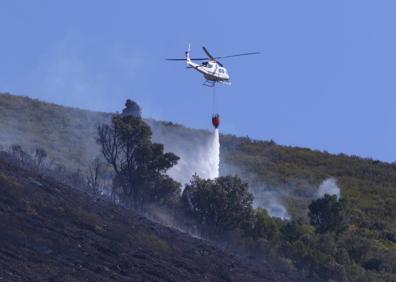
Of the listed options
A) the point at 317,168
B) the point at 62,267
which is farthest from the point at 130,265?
the point at 317,168

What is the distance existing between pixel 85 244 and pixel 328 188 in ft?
128

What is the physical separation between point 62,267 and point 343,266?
1544 cm

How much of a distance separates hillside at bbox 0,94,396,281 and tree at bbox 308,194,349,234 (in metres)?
0.71

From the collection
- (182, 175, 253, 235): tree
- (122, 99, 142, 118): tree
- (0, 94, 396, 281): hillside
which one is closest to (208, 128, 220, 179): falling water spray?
(0, 94, 396, 281): hillside

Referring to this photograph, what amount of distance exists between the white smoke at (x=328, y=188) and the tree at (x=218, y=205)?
852 inches

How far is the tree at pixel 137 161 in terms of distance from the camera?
157ft

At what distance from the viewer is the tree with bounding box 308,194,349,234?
53.0 meters

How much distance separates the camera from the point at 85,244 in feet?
112

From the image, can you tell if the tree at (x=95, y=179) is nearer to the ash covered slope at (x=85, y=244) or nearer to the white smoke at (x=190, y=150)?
the ash covered slope at (x=85, y=244)

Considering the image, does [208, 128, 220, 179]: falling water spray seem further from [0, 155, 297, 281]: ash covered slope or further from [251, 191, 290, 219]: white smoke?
[0, 155, 297, 281]: ash covered slope

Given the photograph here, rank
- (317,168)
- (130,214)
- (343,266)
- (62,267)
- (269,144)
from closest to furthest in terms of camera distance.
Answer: (62,267) < (130,214) < (343,266) < (317,168) < (269,144)

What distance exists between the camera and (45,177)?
135ft

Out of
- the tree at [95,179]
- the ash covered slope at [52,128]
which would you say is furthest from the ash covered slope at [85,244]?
the ash covered slope at [52,128]

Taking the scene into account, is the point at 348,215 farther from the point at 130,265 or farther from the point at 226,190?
the point at 130,265
